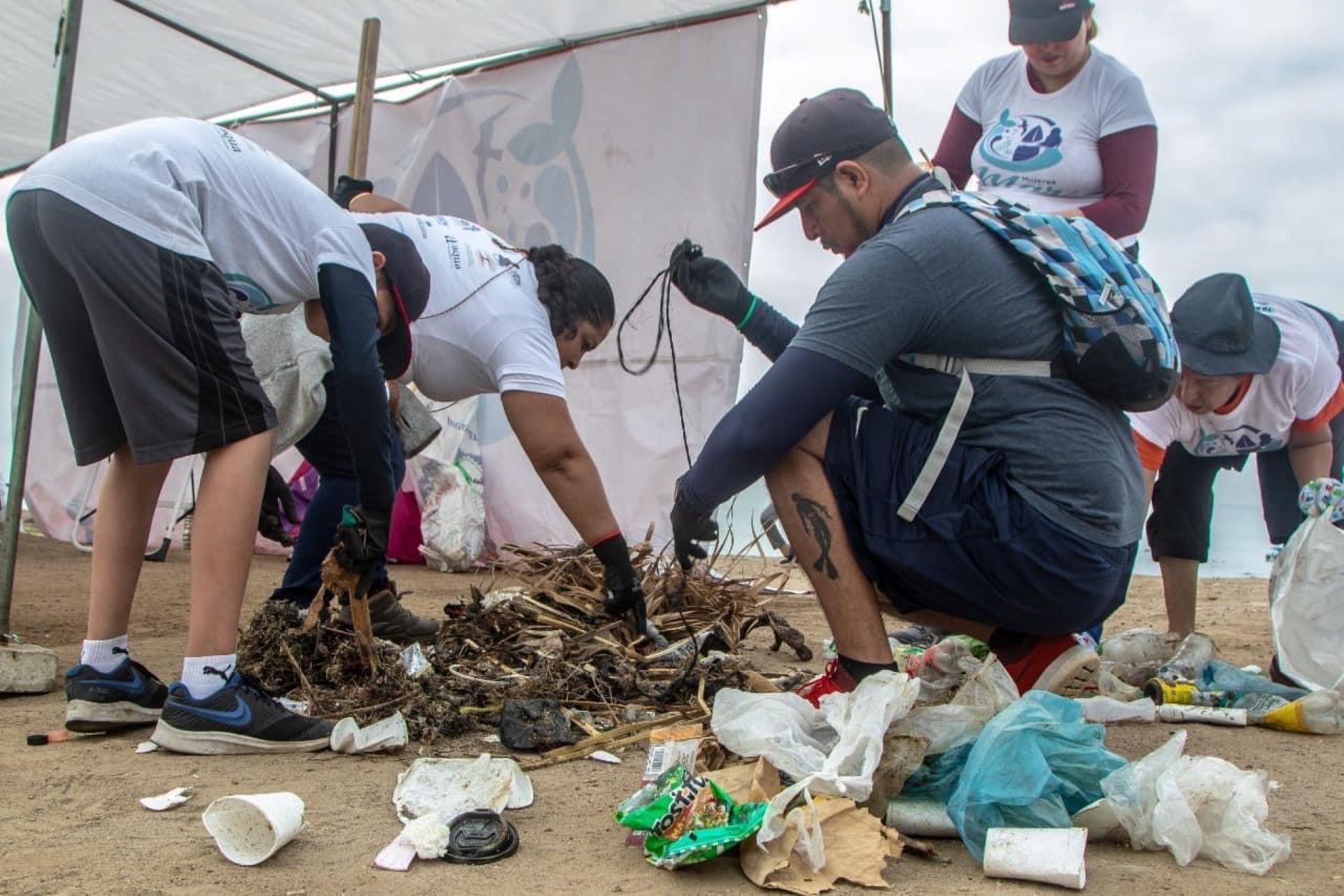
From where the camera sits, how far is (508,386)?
2859 mm

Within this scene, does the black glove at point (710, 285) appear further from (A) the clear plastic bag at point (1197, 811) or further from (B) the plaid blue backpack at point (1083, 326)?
(A) the clear plastic bag at point (1197, 811)

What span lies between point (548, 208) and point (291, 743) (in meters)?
4.00

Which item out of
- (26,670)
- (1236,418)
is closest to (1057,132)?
(1236,418)

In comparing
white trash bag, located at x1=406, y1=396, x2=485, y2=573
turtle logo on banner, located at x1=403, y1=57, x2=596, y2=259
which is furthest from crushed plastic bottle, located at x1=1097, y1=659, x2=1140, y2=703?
white trash bag, located at x1=406, y1=396, x2=485, y2=573

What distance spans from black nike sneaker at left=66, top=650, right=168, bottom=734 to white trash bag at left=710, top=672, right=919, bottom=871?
4.02 feet

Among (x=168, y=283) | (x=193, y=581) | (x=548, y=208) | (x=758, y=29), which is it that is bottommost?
(x=193, y=581)

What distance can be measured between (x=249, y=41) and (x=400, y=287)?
12.0 feet

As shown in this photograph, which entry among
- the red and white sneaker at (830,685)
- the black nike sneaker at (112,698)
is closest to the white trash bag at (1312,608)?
the red and white sneaker at (830,685)

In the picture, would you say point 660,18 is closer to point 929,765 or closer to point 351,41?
point 351,41

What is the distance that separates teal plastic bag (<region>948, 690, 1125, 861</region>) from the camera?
1514 millimetres

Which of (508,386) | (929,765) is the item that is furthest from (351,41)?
(929,765)

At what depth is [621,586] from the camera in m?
2.99

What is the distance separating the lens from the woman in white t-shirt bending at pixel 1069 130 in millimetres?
2861

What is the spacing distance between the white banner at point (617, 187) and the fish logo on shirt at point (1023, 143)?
1.81m
